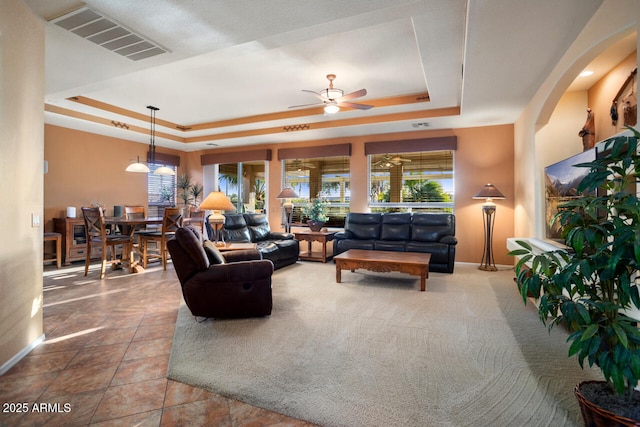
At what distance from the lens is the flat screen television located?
2.92 meters

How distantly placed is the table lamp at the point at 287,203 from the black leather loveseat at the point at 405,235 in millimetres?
1280

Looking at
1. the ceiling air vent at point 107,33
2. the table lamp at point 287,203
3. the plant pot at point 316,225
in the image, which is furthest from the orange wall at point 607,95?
the table lamp at point 287,203

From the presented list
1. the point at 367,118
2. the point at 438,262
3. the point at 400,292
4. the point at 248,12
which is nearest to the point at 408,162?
the point at 367,118

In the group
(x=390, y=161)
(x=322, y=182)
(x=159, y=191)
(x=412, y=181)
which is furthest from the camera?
(x=159, y=191)

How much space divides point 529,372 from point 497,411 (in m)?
0.59

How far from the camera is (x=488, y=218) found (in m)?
5.62

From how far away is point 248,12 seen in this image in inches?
98.3

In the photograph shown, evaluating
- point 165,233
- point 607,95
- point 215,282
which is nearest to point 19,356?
point 215,282

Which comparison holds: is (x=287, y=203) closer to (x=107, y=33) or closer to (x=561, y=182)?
(x=107, y=33)

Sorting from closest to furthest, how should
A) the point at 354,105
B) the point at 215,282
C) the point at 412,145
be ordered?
the point at 215,282
the point at 354,105
the point at 412,145

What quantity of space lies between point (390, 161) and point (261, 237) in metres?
3.07

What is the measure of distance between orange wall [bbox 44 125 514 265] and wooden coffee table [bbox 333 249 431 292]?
2056mm

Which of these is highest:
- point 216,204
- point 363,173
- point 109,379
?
point 363,173

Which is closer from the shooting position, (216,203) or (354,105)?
(354,105)
